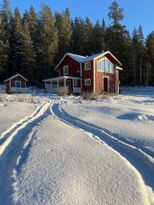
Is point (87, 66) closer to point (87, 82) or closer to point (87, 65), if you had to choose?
point (87, 65)

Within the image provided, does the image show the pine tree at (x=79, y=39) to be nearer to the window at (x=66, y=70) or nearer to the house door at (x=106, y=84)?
the window at (x=66, y=70)

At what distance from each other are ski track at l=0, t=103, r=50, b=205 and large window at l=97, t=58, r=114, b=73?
27180 mm

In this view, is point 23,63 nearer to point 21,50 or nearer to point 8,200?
point 21,50

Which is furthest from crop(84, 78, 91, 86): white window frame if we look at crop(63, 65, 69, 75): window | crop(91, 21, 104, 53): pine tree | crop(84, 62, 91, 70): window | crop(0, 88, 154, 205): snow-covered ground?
crop(0, 88, 154, 205): snow-covered ground

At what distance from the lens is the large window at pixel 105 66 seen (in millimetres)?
35031

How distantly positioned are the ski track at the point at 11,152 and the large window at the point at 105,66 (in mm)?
27180

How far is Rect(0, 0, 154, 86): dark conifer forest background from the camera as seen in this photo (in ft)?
153

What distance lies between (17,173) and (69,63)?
33.1 metres

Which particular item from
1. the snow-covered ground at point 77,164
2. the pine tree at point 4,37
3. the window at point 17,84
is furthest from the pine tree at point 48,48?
the snow-covered ground at point 77,164

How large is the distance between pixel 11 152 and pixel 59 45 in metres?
46.1

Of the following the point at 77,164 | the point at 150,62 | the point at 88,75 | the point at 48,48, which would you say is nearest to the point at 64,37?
the point at 48,48

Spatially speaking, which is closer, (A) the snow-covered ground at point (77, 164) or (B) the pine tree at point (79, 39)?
(A) the snow-covered ground at point (77, 164)

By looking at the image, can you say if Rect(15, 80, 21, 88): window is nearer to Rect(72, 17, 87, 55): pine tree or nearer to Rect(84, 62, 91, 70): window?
Rect(84, 62, 91, 70): window

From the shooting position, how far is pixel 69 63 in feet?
121
